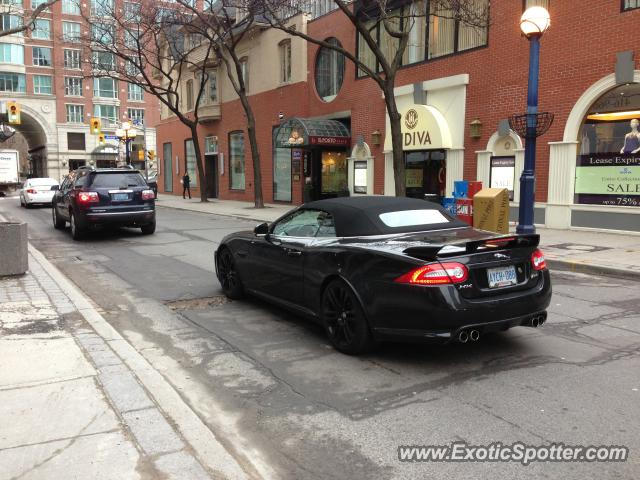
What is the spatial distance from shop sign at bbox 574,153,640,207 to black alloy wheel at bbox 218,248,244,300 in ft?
35.8

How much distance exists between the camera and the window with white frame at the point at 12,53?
6725 cm

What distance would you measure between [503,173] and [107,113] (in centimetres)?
6973

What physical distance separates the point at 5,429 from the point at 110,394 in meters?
0.69

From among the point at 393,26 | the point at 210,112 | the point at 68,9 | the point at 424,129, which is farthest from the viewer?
the point at 68,9

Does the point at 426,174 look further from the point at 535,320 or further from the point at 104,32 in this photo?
the point at 104,32

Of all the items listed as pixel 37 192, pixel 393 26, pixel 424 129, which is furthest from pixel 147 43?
pixel 424 129

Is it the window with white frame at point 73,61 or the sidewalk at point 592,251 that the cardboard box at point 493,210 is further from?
the window with white frame at point 73,61

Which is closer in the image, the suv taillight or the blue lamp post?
the blue lamp post

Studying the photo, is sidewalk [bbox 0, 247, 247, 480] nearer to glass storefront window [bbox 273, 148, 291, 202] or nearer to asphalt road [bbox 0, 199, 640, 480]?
asphalt road [bbox 0, 199, 640, 480]

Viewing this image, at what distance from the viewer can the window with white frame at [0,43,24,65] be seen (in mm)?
67250

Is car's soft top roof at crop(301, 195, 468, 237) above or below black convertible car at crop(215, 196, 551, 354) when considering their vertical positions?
above

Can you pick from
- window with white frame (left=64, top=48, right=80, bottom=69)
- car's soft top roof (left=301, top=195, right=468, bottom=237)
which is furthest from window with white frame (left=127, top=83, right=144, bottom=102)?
car's soft top roof (left=301, top=195, right=468, bottom=237)

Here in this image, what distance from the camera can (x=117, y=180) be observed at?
14.0 meters

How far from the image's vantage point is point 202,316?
265 inches
